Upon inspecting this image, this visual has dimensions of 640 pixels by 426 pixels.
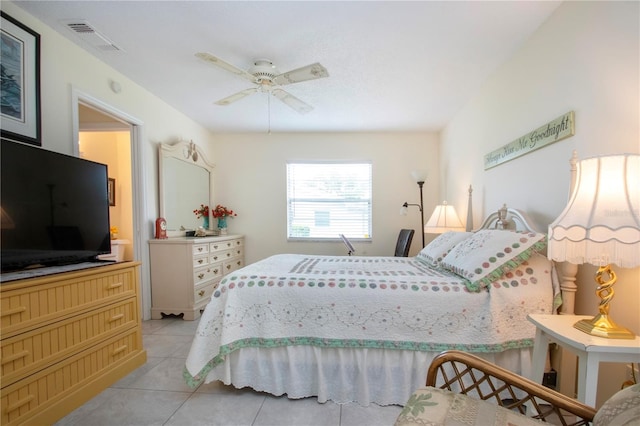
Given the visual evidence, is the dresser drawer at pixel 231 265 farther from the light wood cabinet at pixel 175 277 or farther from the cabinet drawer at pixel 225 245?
A: the light wood cabinet at pixel 175 277

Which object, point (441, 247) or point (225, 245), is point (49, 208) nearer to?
point (225, 245)

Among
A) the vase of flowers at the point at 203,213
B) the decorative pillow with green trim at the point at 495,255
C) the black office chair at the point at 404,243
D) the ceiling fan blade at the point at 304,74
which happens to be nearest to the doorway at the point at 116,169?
the vase of flowers at the point at 203,213

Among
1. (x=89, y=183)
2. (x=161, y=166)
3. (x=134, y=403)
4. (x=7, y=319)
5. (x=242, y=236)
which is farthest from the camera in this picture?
(x=242, y=236)

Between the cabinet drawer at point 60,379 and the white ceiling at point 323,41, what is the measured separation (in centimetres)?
213

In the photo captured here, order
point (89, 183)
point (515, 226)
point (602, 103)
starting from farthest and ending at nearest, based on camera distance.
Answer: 1. point (515, 226)
2. point (89, 183)
3. point (602, 103)

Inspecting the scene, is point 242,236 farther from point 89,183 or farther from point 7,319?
point 7,319

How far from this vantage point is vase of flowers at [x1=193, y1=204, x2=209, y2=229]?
13.1 ft

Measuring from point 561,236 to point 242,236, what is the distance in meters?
3.83

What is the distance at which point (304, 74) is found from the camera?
6.83 feet

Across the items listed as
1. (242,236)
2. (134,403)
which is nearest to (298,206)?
(242,236)

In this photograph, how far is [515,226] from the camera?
2.20 meters

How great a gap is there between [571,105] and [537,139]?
32 centimetres

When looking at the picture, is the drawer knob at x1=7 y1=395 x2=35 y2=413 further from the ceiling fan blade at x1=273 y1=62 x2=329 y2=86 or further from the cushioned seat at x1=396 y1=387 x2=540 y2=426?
the ceiling fan blade at x1=273 y1=62 x2=329 y2=86

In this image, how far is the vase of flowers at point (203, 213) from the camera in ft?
13.1
